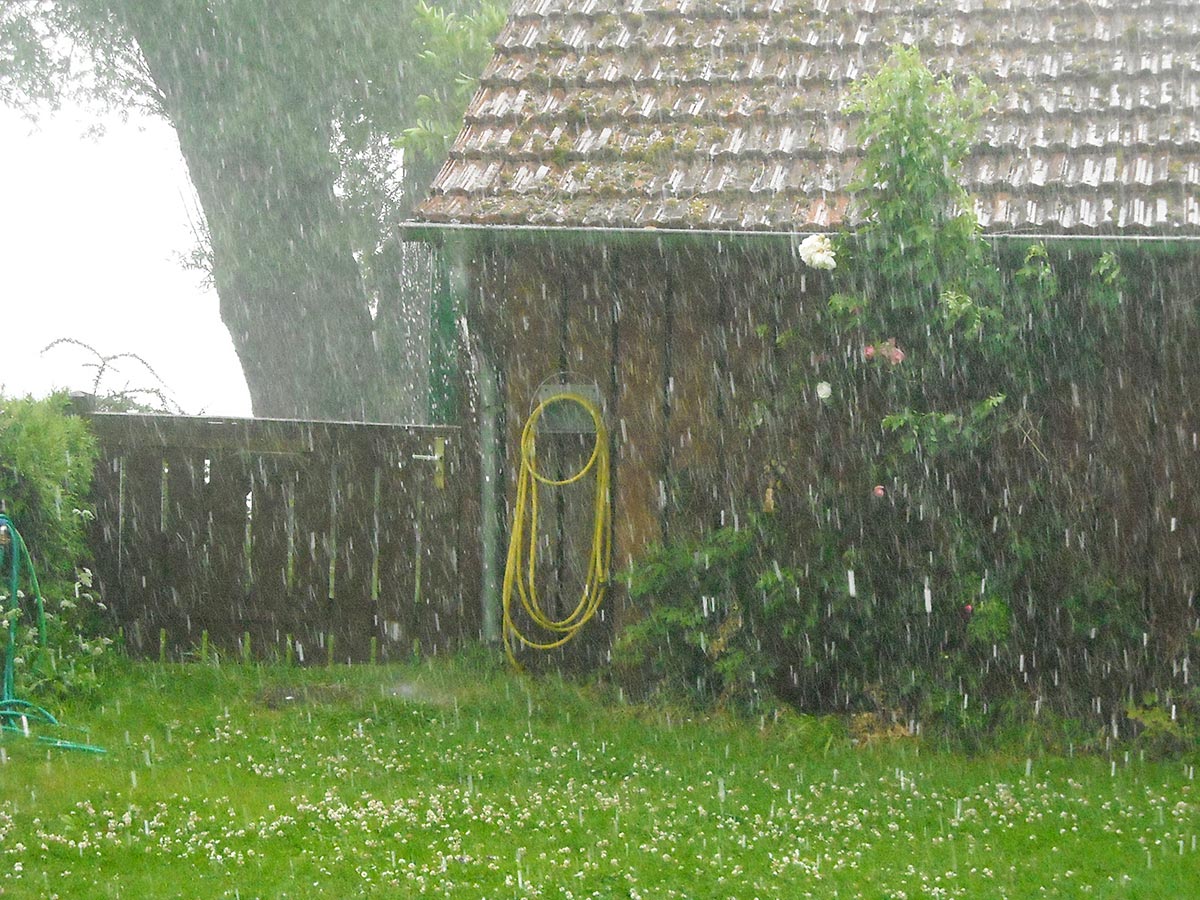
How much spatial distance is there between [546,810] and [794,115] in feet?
15.2

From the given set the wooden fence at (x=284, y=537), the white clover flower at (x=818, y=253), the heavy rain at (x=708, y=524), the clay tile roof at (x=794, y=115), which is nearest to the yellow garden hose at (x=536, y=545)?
the heavy rain at (x=708, y=524)

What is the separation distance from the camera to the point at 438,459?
8867 millimetres

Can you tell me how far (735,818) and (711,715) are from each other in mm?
1834

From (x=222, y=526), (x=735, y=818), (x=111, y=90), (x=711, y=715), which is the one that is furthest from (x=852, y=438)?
(x=111, y=90)

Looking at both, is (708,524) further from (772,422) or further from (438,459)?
(438,459)

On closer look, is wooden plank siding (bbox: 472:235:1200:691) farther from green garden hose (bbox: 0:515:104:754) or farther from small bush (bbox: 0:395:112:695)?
green garden hose (bbox: 0:515:104:754)

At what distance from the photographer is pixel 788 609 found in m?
7.50

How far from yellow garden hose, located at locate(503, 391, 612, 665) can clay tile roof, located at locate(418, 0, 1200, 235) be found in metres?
1.33

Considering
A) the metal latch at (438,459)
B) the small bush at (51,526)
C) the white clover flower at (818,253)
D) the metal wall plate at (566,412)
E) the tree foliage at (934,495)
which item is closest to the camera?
the tree foliage at (934,495)

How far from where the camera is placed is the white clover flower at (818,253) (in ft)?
24.1

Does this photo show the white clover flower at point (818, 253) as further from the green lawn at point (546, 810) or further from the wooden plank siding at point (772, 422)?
the green lawn at point (546, 810)

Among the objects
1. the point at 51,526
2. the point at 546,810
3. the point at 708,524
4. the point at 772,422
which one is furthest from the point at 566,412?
the point at 546,810

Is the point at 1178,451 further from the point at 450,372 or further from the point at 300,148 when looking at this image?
the point at 300,148

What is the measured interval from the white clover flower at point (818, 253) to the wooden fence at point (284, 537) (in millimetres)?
2686
